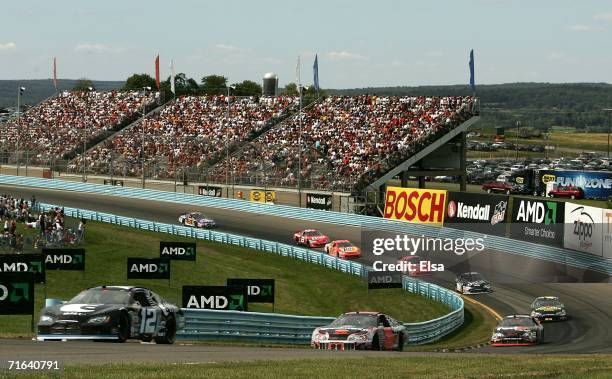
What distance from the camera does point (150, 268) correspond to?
123 feet

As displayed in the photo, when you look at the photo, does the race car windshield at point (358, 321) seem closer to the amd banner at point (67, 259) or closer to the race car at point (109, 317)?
the race car at point (109, 317)

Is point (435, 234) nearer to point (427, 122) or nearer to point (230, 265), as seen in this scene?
point (230, 265)

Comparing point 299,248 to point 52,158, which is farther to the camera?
point 52,158

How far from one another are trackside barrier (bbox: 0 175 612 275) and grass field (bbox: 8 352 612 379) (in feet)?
78.6

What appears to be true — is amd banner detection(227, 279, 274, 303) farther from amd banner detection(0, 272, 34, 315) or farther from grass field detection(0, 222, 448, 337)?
amd banner detection(0, 272, 34, 315)

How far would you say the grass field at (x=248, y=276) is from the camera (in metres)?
38.3

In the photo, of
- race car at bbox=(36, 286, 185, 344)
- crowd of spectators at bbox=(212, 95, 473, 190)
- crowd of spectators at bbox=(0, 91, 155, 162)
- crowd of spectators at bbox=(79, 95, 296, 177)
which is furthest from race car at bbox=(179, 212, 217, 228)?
race car at bbox=(36, 286, 185, 344)

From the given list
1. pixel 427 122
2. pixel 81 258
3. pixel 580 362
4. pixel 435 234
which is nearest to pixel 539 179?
pixel 427 122

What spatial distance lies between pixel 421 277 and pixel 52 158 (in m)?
51.2

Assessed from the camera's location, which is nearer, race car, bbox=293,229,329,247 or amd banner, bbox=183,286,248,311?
amd banner, bbox=183,286,248,311

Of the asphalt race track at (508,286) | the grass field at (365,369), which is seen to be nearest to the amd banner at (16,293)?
the asphalt race track at (508,286)

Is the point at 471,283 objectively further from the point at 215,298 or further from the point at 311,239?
the point at 215,298

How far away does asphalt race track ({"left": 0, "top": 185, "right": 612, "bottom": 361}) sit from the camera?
98.2ft

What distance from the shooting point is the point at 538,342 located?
30.7m
